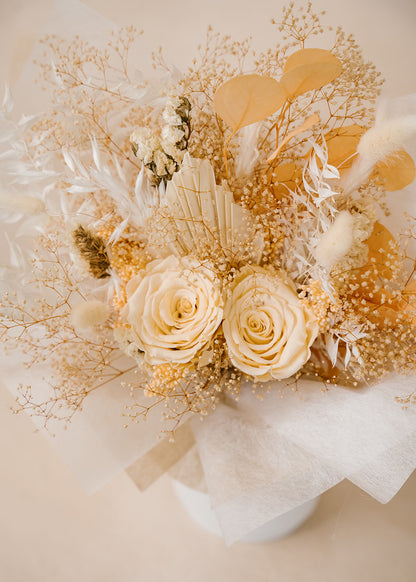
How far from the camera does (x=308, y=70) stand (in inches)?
15.9

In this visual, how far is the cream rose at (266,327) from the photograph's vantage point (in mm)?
471

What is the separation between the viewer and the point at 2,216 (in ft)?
1.80

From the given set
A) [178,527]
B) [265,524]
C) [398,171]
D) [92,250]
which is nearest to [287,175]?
[398,171]

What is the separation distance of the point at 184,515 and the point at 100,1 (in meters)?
1.20

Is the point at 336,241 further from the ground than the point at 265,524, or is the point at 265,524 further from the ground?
the point at 336,241

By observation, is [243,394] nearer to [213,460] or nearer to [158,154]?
[213,460]

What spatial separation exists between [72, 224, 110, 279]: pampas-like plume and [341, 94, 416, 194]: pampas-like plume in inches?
10.9

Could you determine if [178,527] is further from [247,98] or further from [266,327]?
[247,98]

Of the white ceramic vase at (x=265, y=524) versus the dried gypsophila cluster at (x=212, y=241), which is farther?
the white ceramic vase at (x=265, y=524)

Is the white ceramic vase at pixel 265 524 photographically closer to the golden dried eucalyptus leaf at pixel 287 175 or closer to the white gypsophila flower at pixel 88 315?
the white gypsophila flower at pixel 88 315

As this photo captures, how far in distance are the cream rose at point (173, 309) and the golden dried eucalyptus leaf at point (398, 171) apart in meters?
0.22

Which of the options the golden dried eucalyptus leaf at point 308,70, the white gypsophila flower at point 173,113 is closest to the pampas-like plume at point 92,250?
the white gypsophila flower at point 173,113

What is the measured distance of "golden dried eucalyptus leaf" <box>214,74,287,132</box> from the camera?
1.30 ft

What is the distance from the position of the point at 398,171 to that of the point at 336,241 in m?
0.15
